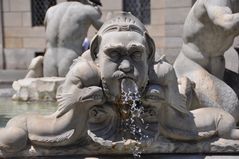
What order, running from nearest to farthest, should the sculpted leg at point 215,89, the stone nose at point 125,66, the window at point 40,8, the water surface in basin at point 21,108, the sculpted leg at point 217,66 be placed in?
1. the stone nose at point 125,66
2. the sculpted leg at point 215,89
3. the sculpted leg at point 217,66
4. the water surface in basin at point 21,108
5. the window at point 40,8

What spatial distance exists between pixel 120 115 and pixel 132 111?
8 cm

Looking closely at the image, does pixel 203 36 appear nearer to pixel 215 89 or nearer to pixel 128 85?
pixel 215 89

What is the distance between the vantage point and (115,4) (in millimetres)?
12062

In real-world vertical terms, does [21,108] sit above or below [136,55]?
below

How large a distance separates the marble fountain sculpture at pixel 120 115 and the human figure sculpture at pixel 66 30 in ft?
12.5

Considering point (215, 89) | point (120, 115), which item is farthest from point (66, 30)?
point (120, 115)

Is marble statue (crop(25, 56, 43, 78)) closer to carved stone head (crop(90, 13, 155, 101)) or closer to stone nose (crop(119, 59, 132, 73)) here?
carved stone head (crop(90, 13, 155, 101))

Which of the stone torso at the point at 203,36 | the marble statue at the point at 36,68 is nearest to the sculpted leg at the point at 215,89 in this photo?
the stone torso at the point at 203,36

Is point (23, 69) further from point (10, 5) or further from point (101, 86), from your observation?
point (101, 86)

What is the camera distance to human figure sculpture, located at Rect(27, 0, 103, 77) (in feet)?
21.2

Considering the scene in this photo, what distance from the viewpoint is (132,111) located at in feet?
8.49

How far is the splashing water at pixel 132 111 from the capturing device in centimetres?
250

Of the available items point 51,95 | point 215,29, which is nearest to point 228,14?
point 215,29

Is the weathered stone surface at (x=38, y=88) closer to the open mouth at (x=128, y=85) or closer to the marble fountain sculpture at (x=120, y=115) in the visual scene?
the marble fountain sculpture at (x=120, y=115)
